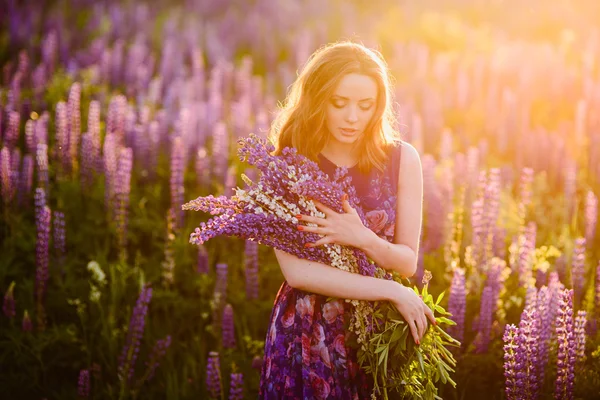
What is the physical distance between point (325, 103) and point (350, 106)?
0.11m

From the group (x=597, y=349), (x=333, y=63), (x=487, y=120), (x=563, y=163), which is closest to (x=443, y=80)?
(x=487, y=120)

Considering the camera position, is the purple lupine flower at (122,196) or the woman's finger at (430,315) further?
the purple lupine flower at (122,196)

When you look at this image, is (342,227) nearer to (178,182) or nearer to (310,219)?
(310,219)

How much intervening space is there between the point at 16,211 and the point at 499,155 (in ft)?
13.6

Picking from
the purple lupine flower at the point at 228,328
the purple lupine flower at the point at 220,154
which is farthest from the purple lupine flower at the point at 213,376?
the purple lupine flower at the point at 220,154

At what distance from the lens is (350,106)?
8.80 ft

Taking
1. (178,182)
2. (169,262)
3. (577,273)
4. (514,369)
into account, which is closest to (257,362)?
(169,262)

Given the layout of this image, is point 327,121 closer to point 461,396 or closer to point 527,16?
point 461,396

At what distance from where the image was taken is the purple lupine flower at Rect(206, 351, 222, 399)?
3592 millimetres

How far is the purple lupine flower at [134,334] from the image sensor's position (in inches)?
153

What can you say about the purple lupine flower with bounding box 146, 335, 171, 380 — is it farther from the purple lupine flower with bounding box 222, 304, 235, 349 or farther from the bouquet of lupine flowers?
the bouquet of lupine flowers

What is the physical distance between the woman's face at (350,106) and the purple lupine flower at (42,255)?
2221 millimetres

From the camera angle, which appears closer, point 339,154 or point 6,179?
point 339,154

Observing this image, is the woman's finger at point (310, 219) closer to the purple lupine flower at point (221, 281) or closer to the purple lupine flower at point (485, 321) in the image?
the purple lupine flower at point (485, 321)
